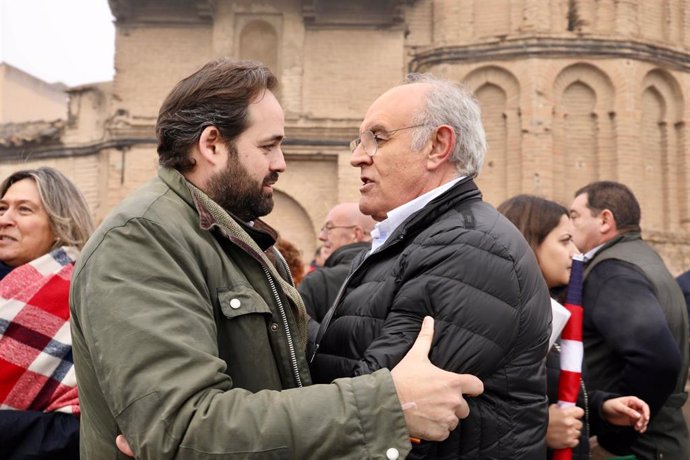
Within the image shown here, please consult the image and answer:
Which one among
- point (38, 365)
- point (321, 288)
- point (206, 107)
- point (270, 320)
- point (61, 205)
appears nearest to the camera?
point (270, 320)

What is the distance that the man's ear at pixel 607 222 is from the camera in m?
4.65

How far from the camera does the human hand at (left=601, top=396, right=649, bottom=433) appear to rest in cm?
357

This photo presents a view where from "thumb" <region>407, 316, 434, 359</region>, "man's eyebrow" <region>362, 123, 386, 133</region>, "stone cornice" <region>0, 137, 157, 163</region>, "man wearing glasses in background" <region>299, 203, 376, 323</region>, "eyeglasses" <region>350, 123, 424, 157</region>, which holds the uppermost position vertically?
"stone cornice" <region>0, 137, 157, 163</region>

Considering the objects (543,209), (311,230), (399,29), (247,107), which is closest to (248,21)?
(399,29)

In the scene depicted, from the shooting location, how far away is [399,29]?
1716cm

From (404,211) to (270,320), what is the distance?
2.12 feet

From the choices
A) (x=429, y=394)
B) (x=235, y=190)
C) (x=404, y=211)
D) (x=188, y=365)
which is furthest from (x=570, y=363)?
(x=188, y=365)

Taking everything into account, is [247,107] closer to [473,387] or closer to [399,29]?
[473,387]

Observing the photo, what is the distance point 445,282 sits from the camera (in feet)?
7.20

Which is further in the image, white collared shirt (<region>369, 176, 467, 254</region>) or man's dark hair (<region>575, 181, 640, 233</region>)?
man's dark hair (<region>575, 181, 640, 233</region>)

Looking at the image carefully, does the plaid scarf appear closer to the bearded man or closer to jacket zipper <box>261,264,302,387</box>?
the bearded man

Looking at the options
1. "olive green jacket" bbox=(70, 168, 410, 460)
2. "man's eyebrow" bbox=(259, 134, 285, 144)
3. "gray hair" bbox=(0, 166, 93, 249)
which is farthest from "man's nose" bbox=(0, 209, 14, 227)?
"man's eyebrow" bbox=(259, 134, 285, 144)

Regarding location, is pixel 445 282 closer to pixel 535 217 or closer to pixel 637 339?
pixel 535 217

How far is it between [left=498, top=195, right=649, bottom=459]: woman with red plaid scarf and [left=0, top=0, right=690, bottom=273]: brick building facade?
12.4 meters
